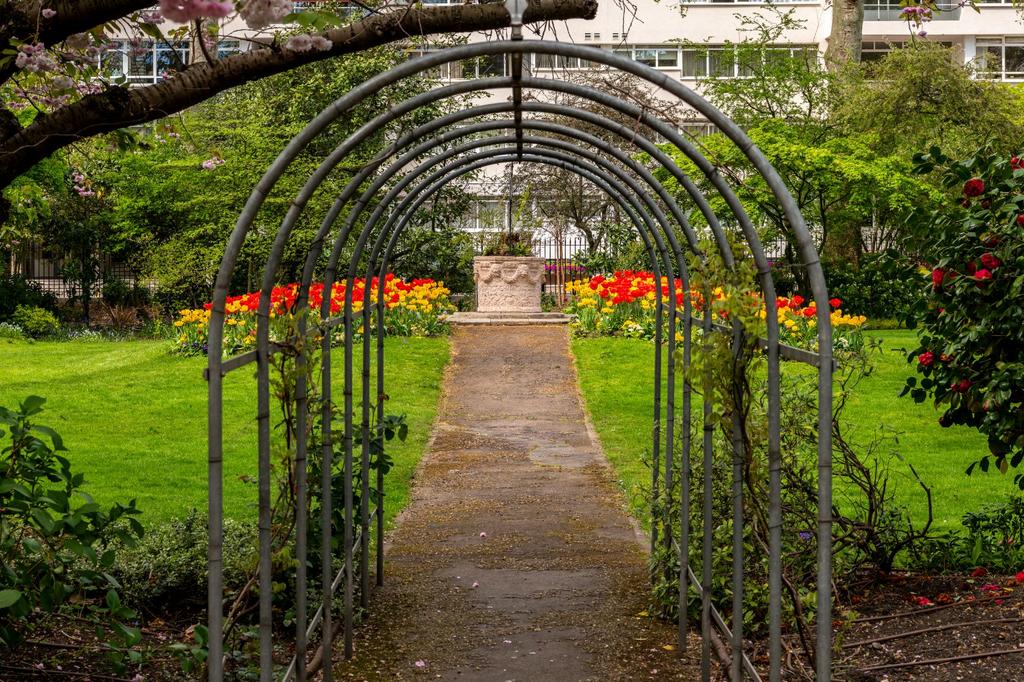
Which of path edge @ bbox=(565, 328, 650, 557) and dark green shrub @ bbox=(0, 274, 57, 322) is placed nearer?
path edge @ bbox=(565, 328, 650, 557)

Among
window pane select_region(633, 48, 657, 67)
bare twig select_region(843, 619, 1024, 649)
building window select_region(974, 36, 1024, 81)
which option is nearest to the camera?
bare twig select_region(843, 619, 1024, 649)

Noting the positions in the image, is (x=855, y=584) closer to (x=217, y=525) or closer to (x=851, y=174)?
(x=217, y=525)

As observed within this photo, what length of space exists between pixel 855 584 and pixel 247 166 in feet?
45.9

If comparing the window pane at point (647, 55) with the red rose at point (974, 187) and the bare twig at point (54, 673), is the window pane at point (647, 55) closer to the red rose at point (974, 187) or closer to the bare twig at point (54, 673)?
the red rose at point (974, 187)

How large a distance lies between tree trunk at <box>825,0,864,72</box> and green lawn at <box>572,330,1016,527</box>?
7.95 metres

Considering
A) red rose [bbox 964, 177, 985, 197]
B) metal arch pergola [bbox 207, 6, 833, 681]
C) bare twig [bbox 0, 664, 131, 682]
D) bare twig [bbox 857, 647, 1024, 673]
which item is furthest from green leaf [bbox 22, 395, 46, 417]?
red rose [bbox 964, 177, 985, 197]

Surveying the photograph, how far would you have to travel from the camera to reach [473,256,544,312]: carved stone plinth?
18859mm

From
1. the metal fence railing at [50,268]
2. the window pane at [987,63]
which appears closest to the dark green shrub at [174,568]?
the metal fence railing at [50,268]

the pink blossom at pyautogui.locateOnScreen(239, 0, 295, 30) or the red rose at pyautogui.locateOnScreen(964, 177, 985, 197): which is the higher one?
the pink blossom at pyautogui.locateOnScreen(239, 0, 295, 30)

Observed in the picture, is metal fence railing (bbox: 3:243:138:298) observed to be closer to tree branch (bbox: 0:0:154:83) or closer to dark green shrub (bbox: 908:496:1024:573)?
tree branch (bbox: 0:0:154:83)

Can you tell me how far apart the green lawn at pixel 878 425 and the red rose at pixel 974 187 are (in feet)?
4.58

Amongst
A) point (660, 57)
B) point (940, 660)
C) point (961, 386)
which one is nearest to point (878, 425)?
point (961, 386)

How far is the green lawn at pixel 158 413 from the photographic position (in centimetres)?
891

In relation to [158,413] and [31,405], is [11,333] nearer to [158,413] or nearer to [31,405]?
[158,413]
